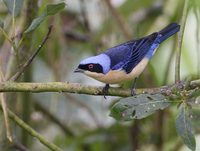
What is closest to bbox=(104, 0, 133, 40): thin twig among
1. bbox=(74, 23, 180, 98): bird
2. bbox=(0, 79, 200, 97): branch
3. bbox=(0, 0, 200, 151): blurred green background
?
bbox=(0, 0, 200, 151): blurred green background

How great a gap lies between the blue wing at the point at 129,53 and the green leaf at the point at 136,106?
1.12 ft

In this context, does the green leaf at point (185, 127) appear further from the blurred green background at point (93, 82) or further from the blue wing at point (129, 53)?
the blurred green background at point (93, 82)

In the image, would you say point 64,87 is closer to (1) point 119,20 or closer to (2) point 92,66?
(2) point 92,66

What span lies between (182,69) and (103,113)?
46cm

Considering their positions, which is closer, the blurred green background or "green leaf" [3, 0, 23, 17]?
"green leaf" [3, 0, 23, 17]

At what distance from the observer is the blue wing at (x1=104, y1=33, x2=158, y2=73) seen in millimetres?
1546

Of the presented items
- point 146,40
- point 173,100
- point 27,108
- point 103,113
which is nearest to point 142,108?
point 173,100

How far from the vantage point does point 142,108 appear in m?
1.18

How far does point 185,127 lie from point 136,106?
122 millimetres

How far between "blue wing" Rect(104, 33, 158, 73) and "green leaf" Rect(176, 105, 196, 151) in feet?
1.25

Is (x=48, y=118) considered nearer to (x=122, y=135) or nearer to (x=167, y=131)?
(x=122, y=135)

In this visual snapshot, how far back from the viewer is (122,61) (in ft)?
5.19

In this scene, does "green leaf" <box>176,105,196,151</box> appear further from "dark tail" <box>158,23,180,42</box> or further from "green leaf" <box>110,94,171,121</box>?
"dark tail" <box>158,23,180,42</box>

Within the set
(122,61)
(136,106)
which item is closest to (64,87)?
(136,106)
